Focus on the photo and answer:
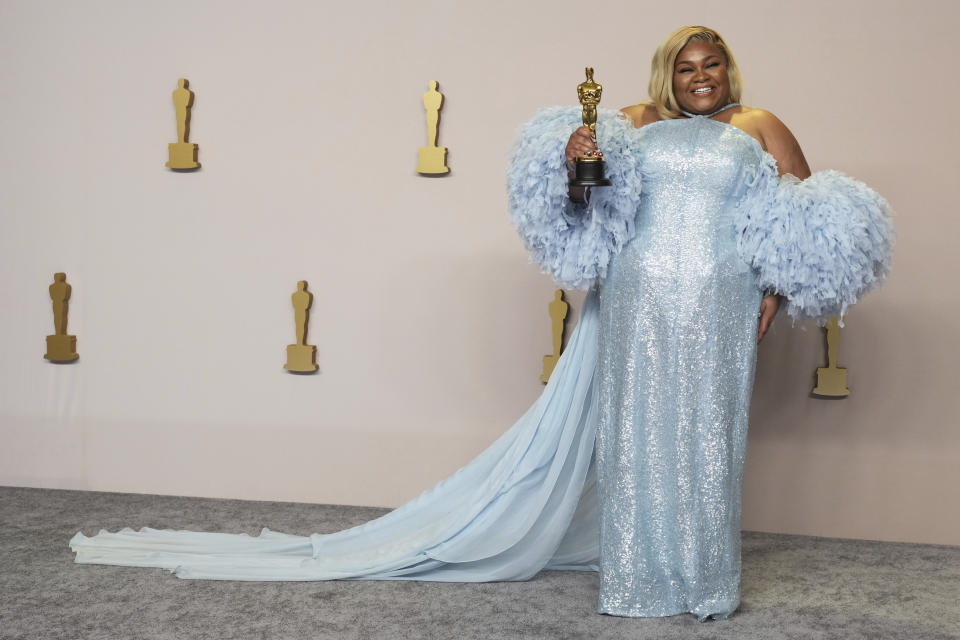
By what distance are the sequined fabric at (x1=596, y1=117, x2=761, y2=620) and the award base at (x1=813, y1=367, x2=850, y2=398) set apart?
3.33ft

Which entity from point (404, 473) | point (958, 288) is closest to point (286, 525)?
point (404, 473)

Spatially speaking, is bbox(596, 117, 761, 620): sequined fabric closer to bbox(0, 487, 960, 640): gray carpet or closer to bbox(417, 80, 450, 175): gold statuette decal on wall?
bbox(0, 487, 960, 640): gray carpet

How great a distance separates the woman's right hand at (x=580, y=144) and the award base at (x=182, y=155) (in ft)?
6.05

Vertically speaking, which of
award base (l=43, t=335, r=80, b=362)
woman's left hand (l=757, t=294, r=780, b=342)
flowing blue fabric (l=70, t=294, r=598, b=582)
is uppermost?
woman's left hand (l=757, t=294, r=780, b=342)

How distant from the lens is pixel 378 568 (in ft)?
9.16

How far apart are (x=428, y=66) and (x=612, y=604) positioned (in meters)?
2.00

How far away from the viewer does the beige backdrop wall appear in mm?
3484

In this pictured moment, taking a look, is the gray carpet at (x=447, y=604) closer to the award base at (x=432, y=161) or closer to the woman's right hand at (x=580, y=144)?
the woman's right hand at (x=580, y=144)

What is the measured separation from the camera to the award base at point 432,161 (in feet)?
12.0

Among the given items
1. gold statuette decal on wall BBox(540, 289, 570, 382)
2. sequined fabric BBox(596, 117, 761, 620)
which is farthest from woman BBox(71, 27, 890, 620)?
gold statuette decal on wall BBox(540, 289, 570, 382)

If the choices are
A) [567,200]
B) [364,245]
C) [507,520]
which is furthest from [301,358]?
[567,200]

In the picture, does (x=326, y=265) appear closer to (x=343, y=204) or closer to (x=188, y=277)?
(x=343, y=204)

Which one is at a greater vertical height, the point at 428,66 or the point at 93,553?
the point at 428,66

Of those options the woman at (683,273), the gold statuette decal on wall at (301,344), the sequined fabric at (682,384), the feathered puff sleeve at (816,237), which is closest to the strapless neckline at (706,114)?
the woman at (683,273)
